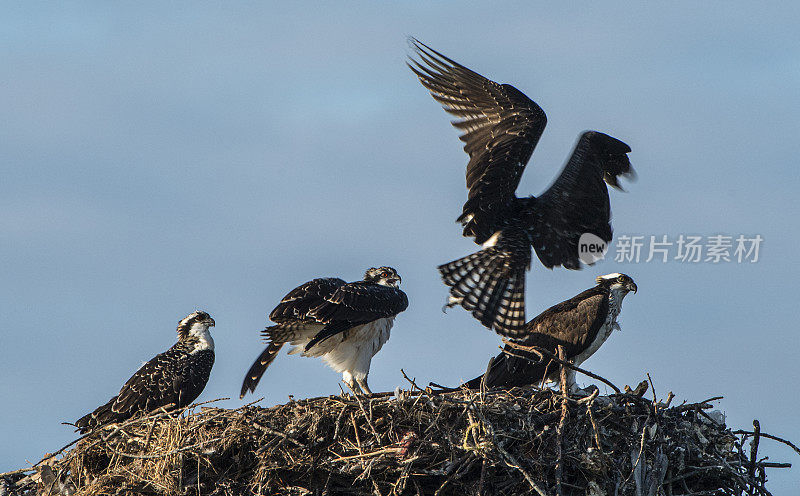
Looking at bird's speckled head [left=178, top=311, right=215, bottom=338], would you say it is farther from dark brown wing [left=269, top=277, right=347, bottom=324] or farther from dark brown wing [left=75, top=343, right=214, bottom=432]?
dark brown wing [left=269, top=277, right=347, bottom=324]

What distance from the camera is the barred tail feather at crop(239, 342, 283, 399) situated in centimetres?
1005

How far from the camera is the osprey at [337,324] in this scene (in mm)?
10164

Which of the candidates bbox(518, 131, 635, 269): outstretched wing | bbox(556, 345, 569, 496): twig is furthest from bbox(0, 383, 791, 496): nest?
bbox(518, 131, 635, 269): outstretched wing

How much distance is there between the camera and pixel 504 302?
10.9 m

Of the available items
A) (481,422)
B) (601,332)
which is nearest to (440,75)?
(601,332)

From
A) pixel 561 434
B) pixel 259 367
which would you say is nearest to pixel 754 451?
pixel 561 434

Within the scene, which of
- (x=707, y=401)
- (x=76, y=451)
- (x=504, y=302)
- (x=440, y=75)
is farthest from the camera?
(x=440, y=75)

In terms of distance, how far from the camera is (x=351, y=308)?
10.3 m

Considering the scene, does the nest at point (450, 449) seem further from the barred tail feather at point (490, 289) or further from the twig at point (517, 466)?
the barred tail feather at point (490, 289)

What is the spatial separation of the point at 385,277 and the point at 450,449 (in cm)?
350

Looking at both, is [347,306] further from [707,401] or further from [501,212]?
[707,401]

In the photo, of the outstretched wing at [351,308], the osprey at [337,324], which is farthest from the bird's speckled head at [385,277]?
the outstretched wing at [351,308]

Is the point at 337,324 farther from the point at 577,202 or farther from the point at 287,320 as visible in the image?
the point at 577,202

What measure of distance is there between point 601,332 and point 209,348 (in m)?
3.97
